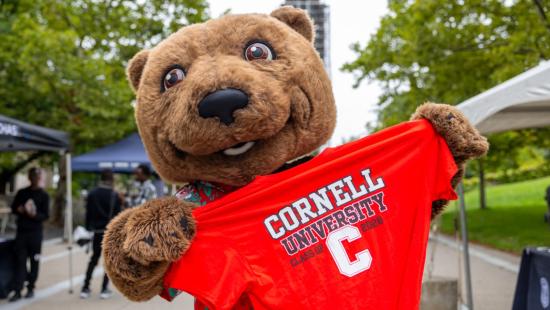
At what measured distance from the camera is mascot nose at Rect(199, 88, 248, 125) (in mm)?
2502

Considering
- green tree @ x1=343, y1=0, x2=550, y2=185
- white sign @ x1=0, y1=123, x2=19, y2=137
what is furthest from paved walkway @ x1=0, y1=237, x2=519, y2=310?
green tree @ x1=343, y1=0, x2=550, y2=185

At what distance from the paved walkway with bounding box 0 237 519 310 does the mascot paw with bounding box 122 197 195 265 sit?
4786 mm

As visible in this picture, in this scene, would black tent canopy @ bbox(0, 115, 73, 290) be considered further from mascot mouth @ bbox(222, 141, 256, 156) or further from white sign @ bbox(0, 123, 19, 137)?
mascot mouth @ bbox(222, 141, 256, 156)

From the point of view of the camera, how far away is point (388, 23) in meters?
15.3

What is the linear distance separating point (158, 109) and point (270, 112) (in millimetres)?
632

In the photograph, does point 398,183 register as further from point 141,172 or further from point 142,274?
point 141,172

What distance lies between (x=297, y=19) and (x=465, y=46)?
989cm

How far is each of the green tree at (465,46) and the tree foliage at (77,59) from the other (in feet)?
24.8

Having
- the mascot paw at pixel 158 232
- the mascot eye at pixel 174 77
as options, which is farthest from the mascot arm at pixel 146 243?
the mascot eye at pixel 174 77

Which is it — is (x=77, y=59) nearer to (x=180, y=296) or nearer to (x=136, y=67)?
(x=180, y=296)

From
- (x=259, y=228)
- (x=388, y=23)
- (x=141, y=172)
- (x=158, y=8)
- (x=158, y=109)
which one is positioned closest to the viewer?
(x=259, y=228)

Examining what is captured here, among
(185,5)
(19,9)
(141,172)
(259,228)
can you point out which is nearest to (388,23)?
(185,5)

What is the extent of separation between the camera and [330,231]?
8.64ft

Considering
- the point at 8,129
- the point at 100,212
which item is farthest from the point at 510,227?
the point at 8,129
